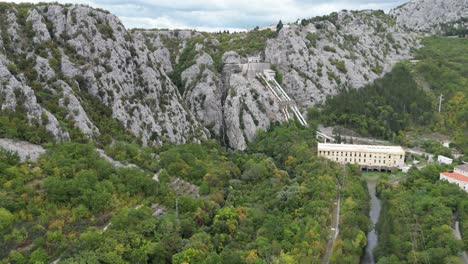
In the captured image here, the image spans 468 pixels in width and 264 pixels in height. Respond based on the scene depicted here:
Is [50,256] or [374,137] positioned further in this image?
[374,137]

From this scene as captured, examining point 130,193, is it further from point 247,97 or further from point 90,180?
point 247,97

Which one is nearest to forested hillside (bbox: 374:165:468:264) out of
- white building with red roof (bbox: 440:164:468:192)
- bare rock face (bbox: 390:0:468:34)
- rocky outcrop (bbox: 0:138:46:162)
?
white building with red roof (bbox: 440:164:468:192)

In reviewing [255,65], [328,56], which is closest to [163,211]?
[255,65]

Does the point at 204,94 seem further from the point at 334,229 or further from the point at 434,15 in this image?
the point at 434,15

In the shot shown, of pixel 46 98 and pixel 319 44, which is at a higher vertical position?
pixel 319 44

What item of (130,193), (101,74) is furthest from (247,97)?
(130,193)

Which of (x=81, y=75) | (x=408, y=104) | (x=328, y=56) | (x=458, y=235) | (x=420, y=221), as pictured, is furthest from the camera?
(x=328, y=56)

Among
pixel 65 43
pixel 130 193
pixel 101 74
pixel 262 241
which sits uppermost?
pixel 65 43
